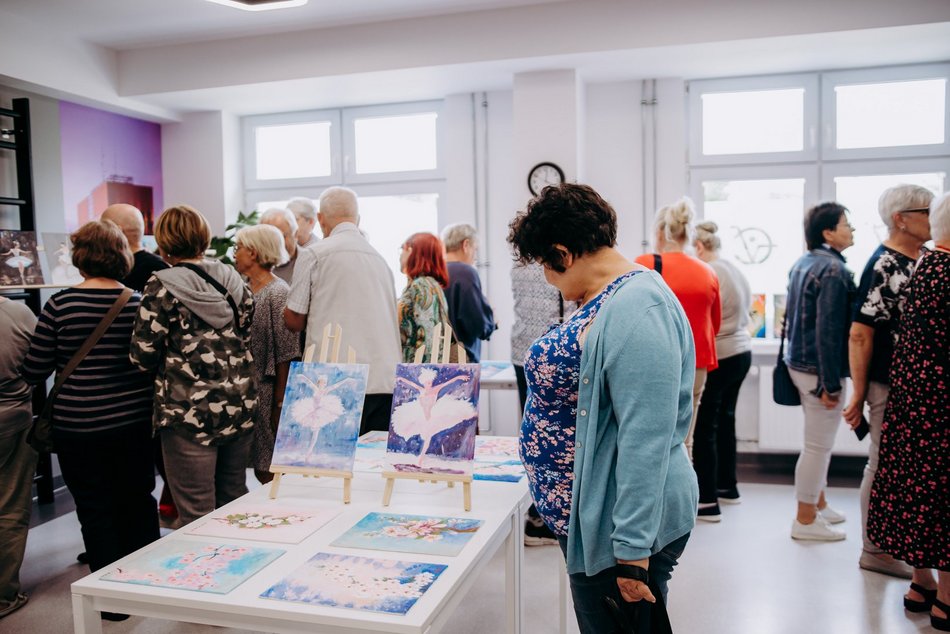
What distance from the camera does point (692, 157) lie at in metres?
5.20

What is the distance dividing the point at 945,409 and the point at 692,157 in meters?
3.10

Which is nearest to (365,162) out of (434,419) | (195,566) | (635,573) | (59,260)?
(59,260)

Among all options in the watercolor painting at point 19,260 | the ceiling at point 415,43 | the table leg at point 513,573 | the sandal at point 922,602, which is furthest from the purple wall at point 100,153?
the sandal at point 922,602

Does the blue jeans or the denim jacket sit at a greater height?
the denim jacket

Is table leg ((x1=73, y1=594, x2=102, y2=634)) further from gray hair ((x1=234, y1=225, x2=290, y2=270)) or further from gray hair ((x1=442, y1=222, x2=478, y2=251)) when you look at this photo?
gray hair ((x1=442, y1=222, x2=478, y2=251))

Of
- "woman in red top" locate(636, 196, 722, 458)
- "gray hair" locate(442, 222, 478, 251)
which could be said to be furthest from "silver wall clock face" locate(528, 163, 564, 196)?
"woman in red top" locate(636, 196, 722, 458)

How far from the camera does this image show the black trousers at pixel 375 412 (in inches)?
121

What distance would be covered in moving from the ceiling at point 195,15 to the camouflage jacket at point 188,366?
2.46m

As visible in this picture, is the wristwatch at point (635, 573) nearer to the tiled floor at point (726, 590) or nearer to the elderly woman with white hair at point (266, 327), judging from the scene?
the tiled floor at point (726, 590)

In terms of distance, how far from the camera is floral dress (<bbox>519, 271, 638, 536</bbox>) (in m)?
1.51

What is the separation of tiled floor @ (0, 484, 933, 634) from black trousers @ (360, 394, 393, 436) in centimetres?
83

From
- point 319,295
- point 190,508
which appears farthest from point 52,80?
point 190,508

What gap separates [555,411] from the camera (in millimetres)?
1575

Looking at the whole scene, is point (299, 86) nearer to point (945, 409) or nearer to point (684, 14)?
point (684, 14)
